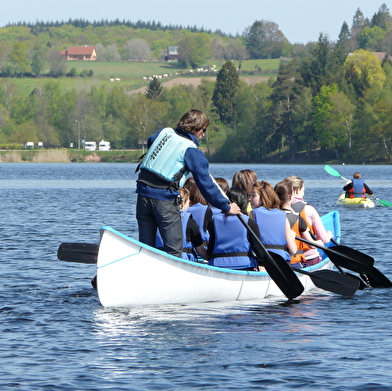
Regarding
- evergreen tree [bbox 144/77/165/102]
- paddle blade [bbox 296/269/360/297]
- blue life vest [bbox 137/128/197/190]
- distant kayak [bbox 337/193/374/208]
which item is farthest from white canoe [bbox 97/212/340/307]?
evergreen tree [bbox 144/77/165/102]

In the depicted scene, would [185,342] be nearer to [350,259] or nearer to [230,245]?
[230,245]

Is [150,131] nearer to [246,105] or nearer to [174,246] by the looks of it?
[246,105]

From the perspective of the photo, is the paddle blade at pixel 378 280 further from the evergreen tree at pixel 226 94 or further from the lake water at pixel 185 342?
the evergreen tree at pixel 226 94

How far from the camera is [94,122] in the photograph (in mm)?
139375

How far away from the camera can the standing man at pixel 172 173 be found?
9141 mm

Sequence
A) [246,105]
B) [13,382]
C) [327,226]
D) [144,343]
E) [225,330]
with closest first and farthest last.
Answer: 1. [13,382]
2. [144,343]
3. [225,330]
4. [327,226]
5. [246,105]

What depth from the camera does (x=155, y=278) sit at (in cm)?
949

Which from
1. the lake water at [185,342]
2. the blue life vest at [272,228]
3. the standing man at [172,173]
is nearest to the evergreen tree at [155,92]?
the lake water at [185,342]

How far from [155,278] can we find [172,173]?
4.23 ft

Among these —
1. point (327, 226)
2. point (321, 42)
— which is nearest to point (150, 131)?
point (321, 42)

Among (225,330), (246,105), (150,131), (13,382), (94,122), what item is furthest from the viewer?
(94,122)

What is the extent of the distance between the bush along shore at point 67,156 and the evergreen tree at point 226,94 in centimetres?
1442

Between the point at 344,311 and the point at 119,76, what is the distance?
18985 cm

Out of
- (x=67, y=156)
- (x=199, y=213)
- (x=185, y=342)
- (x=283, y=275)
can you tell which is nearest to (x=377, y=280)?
(x=283, y=275)
